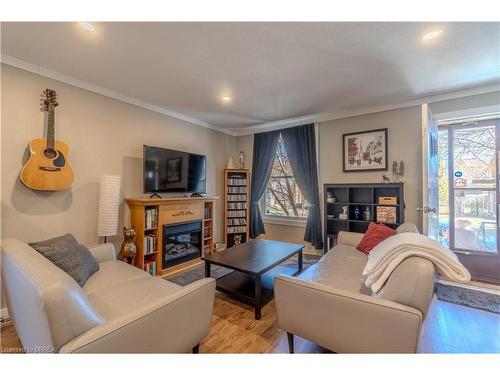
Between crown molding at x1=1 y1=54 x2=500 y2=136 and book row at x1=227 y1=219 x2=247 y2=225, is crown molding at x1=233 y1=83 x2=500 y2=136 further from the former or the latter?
book row at x1=227 y1=219 x2=247 y2=225

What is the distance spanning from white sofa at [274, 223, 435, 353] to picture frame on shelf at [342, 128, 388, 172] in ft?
7.12

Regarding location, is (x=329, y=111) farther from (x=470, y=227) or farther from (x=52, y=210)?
(x=52, y=210)

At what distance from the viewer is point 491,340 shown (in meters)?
1.69

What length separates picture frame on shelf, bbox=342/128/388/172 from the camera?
10.4ft

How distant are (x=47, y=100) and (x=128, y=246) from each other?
169 cm

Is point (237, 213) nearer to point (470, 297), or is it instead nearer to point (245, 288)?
point (245, 288)

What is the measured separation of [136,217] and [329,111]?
3.10 metres

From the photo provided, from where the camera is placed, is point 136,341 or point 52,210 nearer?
point 136,341

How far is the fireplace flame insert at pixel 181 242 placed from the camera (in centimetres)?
302

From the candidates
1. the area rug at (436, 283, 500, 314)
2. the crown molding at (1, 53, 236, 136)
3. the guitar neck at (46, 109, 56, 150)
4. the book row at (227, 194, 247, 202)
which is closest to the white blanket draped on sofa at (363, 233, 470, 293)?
the area rug at (436, 283, 500, 314)

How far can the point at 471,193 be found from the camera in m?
2.90

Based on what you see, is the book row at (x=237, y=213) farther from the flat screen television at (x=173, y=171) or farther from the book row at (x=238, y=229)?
the flat screen television at (x=173, y=171)
